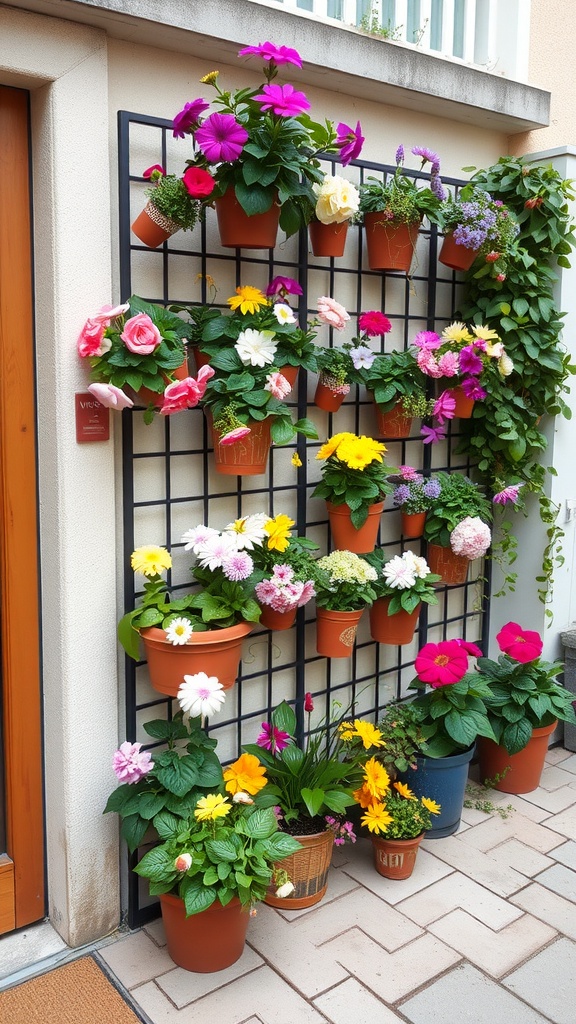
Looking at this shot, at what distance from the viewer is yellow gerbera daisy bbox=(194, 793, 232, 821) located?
2.45 meters

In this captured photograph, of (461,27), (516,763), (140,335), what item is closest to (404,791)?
(516,763)

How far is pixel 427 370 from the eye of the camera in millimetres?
3178

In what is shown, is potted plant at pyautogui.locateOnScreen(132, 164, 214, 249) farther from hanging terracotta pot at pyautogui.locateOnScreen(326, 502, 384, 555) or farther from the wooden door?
hanging terracotta pot at pyautogui.locateOnScreen(326, 502, 384, 555)

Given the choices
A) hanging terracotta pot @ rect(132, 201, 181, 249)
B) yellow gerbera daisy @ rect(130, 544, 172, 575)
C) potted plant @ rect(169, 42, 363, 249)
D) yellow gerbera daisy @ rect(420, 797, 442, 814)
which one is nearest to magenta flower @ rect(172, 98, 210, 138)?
potted plant @ rect(169, 42, 363, 249)

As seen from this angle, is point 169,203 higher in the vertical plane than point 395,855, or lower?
higher

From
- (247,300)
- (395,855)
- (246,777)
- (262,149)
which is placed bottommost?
(395,855)

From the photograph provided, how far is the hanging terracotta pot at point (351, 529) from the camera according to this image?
303 cm

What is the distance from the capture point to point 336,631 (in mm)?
3025

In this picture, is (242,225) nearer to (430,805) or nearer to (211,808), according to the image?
(211,808)

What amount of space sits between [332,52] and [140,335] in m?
1.28

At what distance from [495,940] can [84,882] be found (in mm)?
1314

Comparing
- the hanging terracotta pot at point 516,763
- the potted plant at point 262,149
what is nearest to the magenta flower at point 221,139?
the potted plant at point 262,149

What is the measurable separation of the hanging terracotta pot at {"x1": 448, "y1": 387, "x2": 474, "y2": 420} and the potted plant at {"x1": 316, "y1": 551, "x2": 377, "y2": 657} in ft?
2.52

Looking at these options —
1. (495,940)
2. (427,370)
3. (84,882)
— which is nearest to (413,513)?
(427,370)
